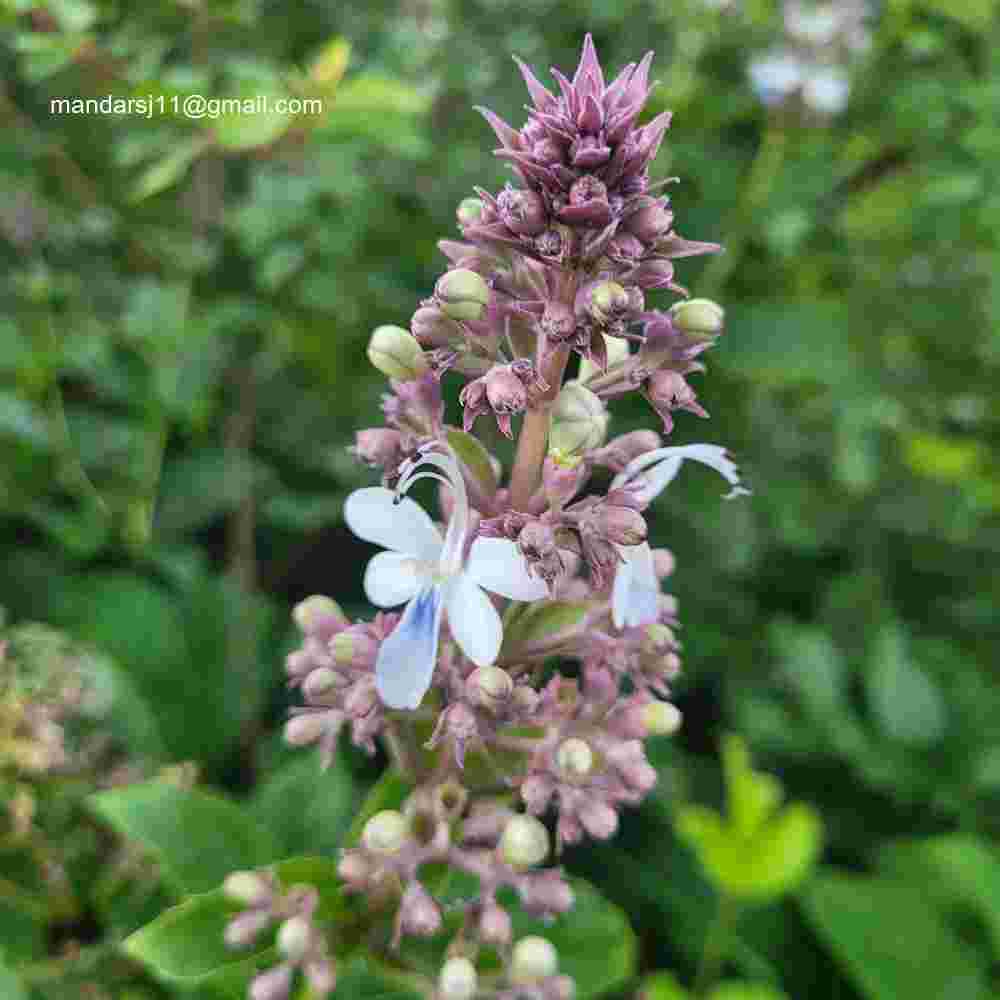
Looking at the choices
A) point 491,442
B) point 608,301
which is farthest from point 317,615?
point 491,442

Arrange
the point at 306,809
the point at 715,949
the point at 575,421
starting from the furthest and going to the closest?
the point at 715,949 < the point at 306,809 < the point at 575,421

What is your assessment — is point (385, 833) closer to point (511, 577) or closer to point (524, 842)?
point (524, 842)

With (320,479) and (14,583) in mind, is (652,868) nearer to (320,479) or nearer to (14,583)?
(320,479)

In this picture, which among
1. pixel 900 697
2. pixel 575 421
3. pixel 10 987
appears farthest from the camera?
pixel 900 697

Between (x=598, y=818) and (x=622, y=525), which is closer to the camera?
(x=622, y=525)

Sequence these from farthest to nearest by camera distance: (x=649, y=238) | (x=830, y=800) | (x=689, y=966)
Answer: (x=830, y=800) < (x=689, y=966) < (x=649, y=238)

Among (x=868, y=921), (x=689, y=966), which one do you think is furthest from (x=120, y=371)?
(x=868, y=921)
